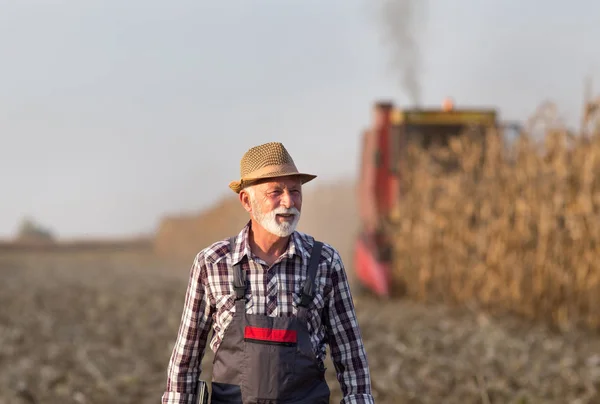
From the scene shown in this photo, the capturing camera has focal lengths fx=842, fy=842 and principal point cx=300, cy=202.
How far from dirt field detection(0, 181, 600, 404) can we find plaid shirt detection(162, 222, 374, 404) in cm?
311

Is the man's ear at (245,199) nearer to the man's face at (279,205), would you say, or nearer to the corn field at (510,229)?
the man's face at (279,205)

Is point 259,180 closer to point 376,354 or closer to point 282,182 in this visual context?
point 282,182

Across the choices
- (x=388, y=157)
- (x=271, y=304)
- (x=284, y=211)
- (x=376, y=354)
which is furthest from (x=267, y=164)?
(x=388, y=157)

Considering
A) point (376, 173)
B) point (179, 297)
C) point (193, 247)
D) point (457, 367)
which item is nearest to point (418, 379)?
point (457, 367)

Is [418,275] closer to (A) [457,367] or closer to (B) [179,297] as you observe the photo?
Result: (B) [179,297]

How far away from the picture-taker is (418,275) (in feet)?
36.0

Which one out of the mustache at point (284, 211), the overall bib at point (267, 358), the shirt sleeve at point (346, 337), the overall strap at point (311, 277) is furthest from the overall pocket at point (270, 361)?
the mustache at point (284, 211)

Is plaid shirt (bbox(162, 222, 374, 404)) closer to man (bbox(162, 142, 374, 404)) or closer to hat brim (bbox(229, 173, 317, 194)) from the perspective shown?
man (bbox(162, 142, 374, 404))

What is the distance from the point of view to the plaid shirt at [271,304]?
2555 millimetres

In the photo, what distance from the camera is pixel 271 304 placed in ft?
8.33

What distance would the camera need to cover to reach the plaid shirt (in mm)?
2555

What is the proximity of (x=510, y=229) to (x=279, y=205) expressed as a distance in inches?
295

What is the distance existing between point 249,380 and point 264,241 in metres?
0.42

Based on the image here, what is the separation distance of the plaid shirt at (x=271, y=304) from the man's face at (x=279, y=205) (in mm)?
75
